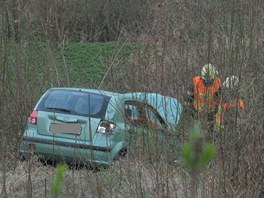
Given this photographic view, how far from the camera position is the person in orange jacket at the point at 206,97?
5676mm

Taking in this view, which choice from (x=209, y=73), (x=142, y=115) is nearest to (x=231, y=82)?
(x=209, y=73)

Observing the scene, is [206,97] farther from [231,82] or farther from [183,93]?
[183,93]

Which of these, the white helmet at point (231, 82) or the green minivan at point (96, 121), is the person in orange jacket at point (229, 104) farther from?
the green minivan at point (96, 121)

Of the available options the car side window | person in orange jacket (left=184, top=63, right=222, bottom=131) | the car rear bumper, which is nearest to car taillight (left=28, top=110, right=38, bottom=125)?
the car rear bumper

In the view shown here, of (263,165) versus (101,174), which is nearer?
(263,165)

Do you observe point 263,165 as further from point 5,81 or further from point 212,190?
point 5,81

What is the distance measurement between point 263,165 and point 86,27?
20.9 meters

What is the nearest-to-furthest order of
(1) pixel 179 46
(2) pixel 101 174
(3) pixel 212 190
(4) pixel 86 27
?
(3) pixel 212 190
(2) pixel 101 174
(1) pixel 179 46
(4) pixel 86 27

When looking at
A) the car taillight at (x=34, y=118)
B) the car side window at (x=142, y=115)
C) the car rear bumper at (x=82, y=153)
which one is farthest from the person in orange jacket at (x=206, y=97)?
the car taillight at (x=34, y=118)

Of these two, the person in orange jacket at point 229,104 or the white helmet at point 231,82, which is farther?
the white helmet at point 231,82

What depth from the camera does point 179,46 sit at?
7270 millimetres

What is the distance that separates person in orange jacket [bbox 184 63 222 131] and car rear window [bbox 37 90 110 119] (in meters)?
4.11

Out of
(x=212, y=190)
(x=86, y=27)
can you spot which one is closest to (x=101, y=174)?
(x=212, y=190)

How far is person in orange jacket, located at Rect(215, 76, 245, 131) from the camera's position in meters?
5.66
